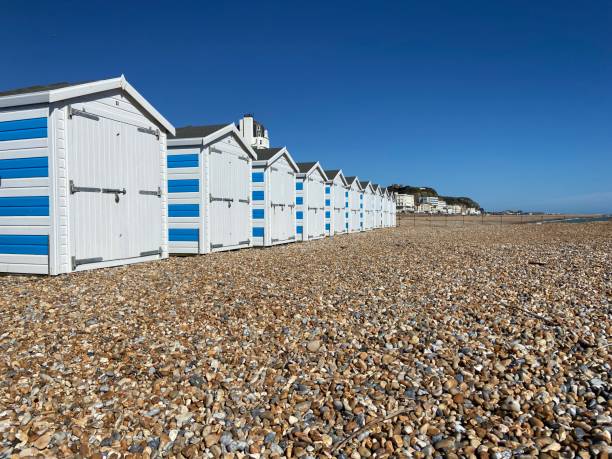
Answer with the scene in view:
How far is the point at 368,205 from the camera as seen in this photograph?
127 ft

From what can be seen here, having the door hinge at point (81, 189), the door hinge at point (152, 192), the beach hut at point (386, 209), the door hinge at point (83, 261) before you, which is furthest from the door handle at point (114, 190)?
the beach hut at point (386, 209)

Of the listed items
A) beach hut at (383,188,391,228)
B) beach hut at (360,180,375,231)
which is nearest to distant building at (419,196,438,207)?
beach hut at (383,188,391,228)

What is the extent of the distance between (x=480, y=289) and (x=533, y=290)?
956 mm

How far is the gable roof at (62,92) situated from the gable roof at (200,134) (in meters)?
2.19

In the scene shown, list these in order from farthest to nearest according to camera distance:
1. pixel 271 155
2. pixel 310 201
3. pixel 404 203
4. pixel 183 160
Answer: pixel 404 203
pixel 310 201
pixel 271 155
pixel 183 160

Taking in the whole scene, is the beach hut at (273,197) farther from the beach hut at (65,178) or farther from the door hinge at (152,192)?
the beach hut at (65,178)

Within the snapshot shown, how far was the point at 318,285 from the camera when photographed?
8.33 meters

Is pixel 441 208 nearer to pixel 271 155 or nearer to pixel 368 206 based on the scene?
pixel 368 206

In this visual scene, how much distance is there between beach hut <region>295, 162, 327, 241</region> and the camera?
22203mm

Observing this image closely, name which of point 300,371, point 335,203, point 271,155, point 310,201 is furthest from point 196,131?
point 335,203

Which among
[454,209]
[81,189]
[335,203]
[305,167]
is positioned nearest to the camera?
[81,189]

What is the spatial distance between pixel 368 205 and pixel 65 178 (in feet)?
103

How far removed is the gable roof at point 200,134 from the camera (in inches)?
531

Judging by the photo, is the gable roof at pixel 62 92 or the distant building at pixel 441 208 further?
the distant building at pixel 441 208
